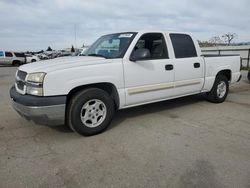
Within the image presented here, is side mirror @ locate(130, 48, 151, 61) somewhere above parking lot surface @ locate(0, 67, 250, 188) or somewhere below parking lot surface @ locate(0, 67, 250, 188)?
above

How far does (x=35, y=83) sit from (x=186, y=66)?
10.5 ft

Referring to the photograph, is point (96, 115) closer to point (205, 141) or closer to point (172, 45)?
point (205, 141)

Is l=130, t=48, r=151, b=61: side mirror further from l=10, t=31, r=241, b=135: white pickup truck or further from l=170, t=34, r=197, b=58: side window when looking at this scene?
l=170, t=34, r=197, b=58: side window

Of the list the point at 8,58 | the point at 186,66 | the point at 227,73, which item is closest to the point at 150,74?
the point at 186,66

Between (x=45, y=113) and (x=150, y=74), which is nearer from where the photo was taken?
(x=45, y=113)

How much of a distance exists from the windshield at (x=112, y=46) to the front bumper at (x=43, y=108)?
1.35 m

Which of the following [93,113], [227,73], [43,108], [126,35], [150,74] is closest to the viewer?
[43,108]

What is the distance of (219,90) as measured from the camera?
6.55m

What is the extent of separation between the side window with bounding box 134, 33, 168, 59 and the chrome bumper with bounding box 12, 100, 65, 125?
2.12 m

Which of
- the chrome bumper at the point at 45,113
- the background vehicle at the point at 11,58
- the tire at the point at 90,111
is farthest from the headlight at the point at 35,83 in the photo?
the background vehicle at the point at 11,58

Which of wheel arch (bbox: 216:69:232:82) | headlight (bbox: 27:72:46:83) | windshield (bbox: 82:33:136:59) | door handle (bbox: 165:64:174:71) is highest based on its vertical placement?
windshield (bbox: 82:33:136:59)

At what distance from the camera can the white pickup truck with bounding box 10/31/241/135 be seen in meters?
3.71

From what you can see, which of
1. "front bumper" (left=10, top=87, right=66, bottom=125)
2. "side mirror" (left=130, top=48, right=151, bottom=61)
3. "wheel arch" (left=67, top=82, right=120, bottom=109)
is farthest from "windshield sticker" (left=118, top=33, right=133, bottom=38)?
"front bumper" (left=10, top=87, right=66, bottom=125)

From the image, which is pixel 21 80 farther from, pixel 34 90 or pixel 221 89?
pixel 221 89
